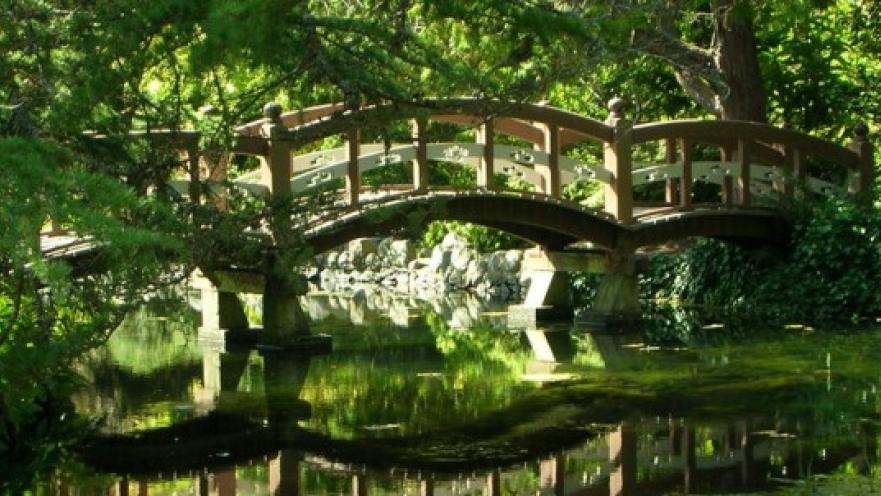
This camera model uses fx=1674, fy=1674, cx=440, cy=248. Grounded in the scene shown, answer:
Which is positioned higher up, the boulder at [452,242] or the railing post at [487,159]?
the railing post at [487,159]

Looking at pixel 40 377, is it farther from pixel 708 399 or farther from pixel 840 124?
pixel 840 124

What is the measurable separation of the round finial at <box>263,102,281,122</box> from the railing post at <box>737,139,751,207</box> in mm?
5519

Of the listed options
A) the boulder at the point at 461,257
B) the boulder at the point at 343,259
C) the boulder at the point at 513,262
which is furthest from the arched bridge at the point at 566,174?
the boulder at the point at 343,259

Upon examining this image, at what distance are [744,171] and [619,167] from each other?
173 cm

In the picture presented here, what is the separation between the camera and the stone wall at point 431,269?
66.7 feet

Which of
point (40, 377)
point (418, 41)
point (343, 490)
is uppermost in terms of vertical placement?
point (418, 41)

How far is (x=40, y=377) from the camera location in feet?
27.0

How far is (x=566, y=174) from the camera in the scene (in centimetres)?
1577

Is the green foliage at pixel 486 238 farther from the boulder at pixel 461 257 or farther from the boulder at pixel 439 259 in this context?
the boulder at pixel 439 259

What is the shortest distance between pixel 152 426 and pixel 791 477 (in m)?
4.15

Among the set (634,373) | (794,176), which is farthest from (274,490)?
(794,176)

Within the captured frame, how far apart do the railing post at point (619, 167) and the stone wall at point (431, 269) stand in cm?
406

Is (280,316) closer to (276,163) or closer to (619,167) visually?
(276,163)

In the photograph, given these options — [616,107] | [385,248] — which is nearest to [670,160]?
[616,107]
